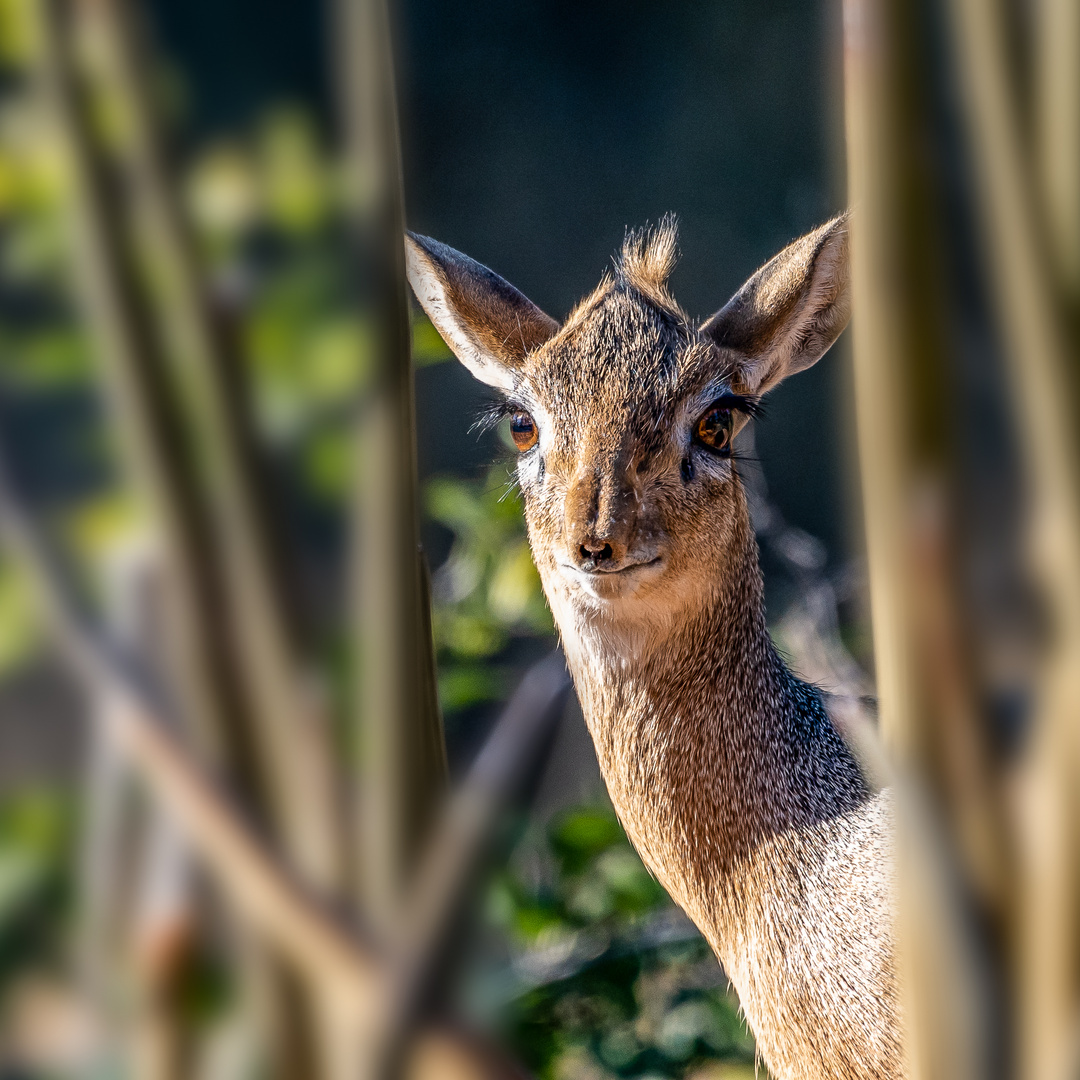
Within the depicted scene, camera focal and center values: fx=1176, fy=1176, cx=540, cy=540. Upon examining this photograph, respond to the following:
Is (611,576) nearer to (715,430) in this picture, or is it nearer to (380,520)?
(715,430)

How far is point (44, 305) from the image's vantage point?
38 centimetres

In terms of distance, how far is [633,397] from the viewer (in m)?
1.30

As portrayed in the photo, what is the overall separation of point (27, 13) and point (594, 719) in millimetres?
1136

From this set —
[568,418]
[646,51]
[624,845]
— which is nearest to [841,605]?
[624,845]

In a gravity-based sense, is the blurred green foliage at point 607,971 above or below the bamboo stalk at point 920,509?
below

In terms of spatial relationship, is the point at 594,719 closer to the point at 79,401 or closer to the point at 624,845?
the point at 624,845

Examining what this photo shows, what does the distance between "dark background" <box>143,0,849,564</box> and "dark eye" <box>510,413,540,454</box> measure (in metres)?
1.64

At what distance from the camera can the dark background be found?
3115 mm

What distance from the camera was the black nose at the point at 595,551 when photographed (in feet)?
3.77

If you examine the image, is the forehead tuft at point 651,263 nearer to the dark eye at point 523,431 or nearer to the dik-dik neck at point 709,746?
the dark eye at point 523,431

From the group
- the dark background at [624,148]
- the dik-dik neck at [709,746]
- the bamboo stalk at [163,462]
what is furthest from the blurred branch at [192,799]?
the dark background at [624,148]

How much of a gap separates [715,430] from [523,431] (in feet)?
0.74

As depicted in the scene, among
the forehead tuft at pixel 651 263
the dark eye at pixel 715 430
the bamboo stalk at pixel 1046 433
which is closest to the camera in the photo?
the bamboo stalk at pixel 1046 433

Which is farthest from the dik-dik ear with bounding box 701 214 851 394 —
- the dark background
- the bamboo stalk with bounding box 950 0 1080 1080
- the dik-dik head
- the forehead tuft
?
the dark background
